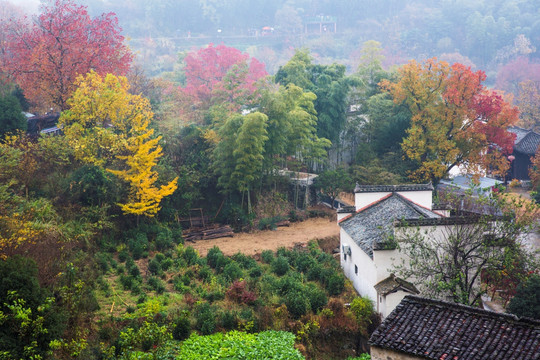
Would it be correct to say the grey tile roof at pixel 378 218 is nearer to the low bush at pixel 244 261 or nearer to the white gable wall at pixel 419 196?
the white gable wall at pixel 419 196

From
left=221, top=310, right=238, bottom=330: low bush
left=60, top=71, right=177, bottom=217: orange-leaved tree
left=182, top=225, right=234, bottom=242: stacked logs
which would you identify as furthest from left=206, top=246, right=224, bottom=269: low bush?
left=221, top=310, right=238, bottom=330: low bush

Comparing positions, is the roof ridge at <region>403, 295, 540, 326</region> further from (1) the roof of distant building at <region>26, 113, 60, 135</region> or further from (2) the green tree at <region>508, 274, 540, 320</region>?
(1) the roof of distant building at <region>26, 113, 60, 135</region>

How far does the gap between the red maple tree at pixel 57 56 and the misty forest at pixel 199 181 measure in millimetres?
83

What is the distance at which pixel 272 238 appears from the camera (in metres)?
21.4

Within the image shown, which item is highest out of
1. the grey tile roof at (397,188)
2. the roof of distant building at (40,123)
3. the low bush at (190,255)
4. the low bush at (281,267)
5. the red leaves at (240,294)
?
the roof of distant building at (40,123)

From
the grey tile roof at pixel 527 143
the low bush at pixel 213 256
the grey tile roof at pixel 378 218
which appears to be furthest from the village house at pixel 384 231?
the grey tile roof at pixel 527 143

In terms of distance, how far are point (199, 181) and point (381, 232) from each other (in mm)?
9746

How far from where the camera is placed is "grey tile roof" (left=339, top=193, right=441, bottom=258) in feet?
52.0

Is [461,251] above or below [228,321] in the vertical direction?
above

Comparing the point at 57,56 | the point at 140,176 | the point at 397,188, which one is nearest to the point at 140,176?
the point at 140,176

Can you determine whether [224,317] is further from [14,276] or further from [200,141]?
[200,141]

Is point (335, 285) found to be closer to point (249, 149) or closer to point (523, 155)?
point (249, 149)

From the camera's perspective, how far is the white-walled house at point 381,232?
1437cm

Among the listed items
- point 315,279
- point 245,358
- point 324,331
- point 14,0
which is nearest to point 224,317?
point 245,358
